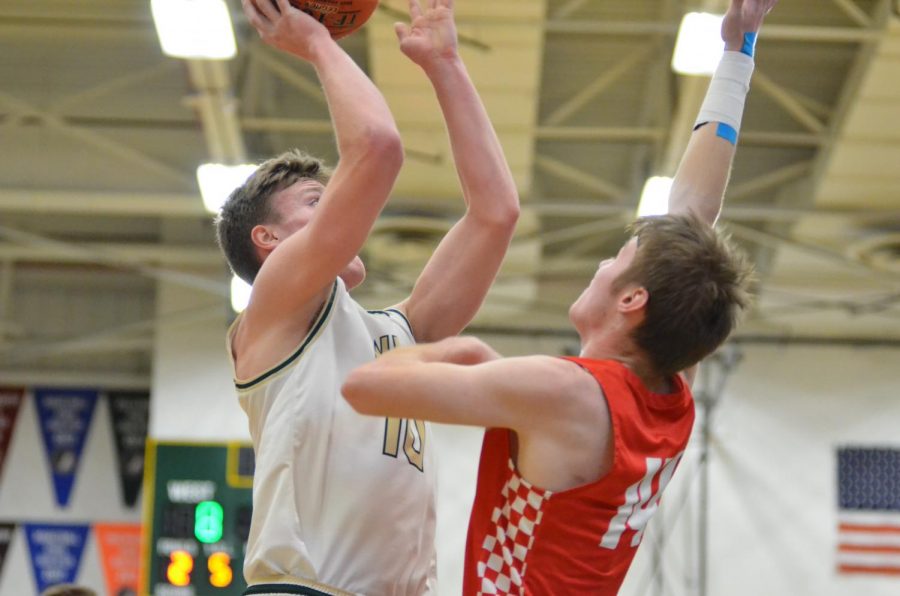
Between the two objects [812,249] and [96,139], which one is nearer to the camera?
[96,139]

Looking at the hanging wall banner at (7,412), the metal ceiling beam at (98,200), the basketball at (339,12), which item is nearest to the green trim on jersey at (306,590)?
the basketball at (339,12)

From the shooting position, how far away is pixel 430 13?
9.97ft

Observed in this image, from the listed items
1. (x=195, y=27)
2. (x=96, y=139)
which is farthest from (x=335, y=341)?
(x=96, y=139)

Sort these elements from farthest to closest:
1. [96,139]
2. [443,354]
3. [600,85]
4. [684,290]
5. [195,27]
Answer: [96,139] → [600,85] → [195,27] → [684,290] → [443,354]

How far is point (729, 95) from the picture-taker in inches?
128

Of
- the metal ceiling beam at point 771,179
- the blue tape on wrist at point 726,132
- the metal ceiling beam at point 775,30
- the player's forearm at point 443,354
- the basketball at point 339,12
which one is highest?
the metal ceiling beam at point 775,30

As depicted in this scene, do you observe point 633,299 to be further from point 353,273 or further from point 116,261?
point 116,261

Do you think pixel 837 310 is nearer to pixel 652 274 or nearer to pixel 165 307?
pixel 165 307

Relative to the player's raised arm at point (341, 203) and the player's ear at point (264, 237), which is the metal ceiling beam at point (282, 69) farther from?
the player's raised arm at point (341, 203)

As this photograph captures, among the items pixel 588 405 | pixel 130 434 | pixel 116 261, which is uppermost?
pixel 116 261

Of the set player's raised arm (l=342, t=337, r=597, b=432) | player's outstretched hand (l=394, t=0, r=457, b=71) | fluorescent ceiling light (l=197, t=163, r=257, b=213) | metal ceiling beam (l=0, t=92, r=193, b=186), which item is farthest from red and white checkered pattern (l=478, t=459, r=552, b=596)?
metal ceiling beam (l=0, t=92, r=193, b=186)

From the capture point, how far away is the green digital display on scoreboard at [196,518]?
11805 mm

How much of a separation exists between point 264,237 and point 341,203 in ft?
1.36

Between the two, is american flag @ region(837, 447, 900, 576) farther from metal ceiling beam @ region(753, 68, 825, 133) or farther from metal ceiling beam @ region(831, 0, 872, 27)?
metal ceiling beam @ region(831, 0, 872, 27)
